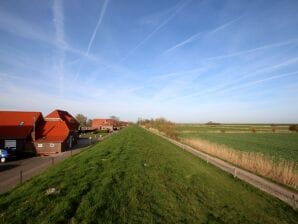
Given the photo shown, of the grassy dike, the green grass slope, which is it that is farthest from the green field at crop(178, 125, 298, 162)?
the grassy dike

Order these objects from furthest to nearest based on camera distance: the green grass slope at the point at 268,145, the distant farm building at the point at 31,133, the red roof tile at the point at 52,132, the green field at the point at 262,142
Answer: the green field at the point at 262,142
the red roof tile at the point at 52,132
the green grass slope at the point at 268,145
the distant farm building at the point at 31,133

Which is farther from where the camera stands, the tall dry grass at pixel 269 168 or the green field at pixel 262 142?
the green field at pixel 262 142

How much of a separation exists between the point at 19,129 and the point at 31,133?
2.07 metres

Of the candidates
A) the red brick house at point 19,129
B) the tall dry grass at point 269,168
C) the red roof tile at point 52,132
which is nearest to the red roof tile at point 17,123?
the red brick house at point 19,129

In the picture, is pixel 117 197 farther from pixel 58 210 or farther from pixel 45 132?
pixel 45 132

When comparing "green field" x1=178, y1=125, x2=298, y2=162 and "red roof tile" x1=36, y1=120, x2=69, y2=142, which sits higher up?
"red roof tile" x1=36, y1=120, x2=69, y2=142

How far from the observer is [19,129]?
2972 cm

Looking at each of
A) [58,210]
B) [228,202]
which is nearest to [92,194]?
[58,210]

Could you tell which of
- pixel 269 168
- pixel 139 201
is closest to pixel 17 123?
pixel 139 201

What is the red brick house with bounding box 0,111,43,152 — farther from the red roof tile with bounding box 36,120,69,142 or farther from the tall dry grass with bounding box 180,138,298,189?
the tall dry grass with bounding box 180,138,298,189

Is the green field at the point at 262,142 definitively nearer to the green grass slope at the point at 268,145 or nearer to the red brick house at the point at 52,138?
the green grass slope at the point at 268,145

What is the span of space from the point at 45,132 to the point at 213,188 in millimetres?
28734

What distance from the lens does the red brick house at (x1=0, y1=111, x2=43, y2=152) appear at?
2814 cm

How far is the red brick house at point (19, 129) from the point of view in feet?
92.3
